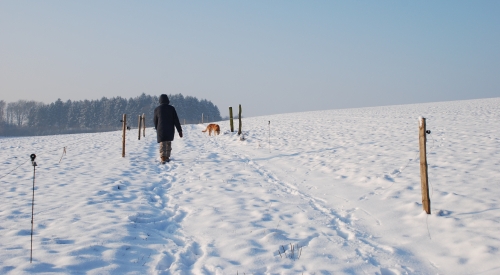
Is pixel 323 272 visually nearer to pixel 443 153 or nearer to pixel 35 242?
pixel 35 242

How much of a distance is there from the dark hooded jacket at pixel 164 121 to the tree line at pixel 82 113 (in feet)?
215

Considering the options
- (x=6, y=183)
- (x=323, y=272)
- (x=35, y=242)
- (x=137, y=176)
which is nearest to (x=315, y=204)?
(x=323, y=272)

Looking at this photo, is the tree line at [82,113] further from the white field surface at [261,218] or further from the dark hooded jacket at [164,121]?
the white field surface at [261,218]

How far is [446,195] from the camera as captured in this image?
5641 millimetres

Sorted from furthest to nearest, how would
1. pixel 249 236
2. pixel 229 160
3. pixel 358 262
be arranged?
pixel 229 160
pixel 249 236
pixel 358 262

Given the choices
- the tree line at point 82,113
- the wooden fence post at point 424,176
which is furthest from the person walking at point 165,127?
the tree line at point 82,113

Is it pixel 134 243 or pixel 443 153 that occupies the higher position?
pixel 443 153

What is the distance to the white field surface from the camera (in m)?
3.46

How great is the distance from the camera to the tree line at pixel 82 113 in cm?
7894

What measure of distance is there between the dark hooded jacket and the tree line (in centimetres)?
6541

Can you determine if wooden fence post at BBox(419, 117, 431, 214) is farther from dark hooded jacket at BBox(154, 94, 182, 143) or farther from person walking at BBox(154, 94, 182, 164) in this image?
dark hooded jacket at BBox(154, 94, 182, 143)

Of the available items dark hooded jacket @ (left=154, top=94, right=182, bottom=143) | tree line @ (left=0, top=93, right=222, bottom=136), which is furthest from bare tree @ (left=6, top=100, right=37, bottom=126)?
dark hooded jacket @ (left=154, top=94, right=182, bottom=143)

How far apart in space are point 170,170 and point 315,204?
502 centimetres

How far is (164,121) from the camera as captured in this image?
1084cm
